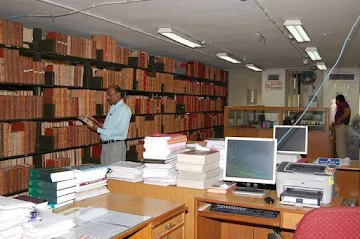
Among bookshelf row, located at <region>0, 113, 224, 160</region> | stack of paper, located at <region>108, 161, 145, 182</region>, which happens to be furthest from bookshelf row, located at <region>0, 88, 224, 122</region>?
stack of paper, located at <region>108, 161, 145, 182</region>

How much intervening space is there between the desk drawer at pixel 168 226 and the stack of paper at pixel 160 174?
0.50 m

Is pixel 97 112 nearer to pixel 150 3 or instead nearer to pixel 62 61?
pixel 62 61

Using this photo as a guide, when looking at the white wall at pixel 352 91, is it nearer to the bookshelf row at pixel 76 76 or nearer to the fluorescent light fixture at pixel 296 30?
the bookshelf row at pixel 76 76

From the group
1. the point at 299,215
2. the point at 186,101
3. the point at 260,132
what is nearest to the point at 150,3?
the point at 299,215

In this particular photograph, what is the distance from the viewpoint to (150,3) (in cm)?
429

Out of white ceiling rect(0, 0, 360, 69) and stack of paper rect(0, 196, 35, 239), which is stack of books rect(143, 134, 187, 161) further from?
white ceiling rect(0, 0, 360, 69)

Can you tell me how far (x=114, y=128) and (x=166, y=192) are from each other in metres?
2.31

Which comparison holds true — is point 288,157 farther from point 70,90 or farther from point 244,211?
point 70,90

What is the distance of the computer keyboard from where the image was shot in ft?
9.79

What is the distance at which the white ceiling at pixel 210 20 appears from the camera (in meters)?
4.36

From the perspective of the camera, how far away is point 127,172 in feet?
11.5

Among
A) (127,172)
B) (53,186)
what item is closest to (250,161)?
(127,172)

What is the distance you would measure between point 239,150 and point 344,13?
8.50ft

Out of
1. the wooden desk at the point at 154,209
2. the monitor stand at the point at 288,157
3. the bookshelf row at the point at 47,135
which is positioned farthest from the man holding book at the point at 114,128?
the wooden desk at the point at 154,209
